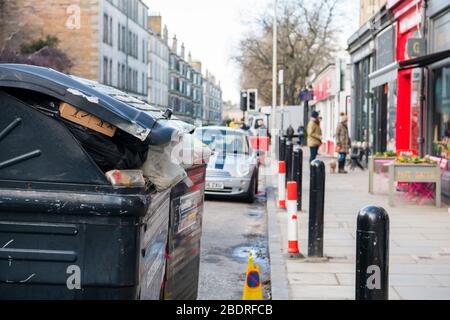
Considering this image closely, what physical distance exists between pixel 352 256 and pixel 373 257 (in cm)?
401

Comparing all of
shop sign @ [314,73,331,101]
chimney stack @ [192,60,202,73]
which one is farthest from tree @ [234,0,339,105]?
chimney stack @ [192,60,202,73]

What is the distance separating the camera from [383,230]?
378 centimetres

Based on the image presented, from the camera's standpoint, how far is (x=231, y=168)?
13805mm

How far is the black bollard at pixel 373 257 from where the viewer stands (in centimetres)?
375

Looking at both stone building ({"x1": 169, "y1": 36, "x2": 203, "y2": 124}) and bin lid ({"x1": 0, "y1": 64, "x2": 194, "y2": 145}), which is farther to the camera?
stone building ({"x1": 169, "y1": 36, "x2": 203, "y2": 124})

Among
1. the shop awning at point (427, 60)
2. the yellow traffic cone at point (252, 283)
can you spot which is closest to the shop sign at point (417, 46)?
the shop awning at point (427, 60)

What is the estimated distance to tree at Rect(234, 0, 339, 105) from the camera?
2072 inches

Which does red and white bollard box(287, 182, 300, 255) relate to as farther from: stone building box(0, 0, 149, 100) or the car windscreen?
stone building box(0, 0, 149, 100)

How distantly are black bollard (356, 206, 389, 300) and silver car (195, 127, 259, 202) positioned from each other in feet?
31.8

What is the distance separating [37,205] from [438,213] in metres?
8.89

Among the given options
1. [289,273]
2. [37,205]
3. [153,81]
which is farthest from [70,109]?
[153,81]

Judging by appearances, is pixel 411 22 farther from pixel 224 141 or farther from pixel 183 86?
pixel 183 86
